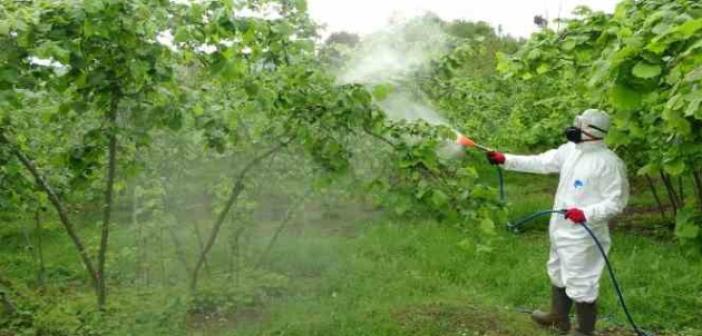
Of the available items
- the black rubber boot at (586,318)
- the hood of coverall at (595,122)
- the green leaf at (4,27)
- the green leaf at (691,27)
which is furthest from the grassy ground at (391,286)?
the green leaf at (4,27)

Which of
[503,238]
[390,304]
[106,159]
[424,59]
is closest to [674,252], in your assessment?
[503,238]

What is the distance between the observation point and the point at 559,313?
5.57m

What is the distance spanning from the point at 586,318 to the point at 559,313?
30 centimetres

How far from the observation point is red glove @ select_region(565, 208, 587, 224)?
484cm

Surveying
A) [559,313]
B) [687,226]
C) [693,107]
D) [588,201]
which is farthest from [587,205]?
[693,107]

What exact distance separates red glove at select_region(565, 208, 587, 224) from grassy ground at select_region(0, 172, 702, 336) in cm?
75

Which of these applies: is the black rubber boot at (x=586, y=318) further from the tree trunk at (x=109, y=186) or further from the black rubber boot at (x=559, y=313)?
the tree trunk at (x=109, y=186)

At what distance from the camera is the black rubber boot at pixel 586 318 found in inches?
207

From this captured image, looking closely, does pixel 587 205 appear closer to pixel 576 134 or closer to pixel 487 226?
pixel 576 134

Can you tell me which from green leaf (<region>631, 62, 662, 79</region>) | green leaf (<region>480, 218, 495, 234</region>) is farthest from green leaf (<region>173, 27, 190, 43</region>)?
green leaf (<region>631, 62, 662, 79</region>)

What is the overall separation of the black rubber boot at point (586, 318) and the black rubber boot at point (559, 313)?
19 centimetres

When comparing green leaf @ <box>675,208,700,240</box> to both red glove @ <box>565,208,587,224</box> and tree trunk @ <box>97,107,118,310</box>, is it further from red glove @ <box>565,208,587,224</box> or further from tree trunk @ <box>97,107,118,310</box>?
tree trunk @ <box>97,107,118,310</box>

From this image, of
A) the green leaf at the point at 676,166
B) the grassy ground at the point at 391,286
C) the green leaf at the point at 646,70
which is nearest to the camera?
the green leaf at the point at 646,70

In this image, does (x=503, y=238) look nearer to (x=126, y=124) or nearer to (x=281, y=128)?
(x=281, y=128)
